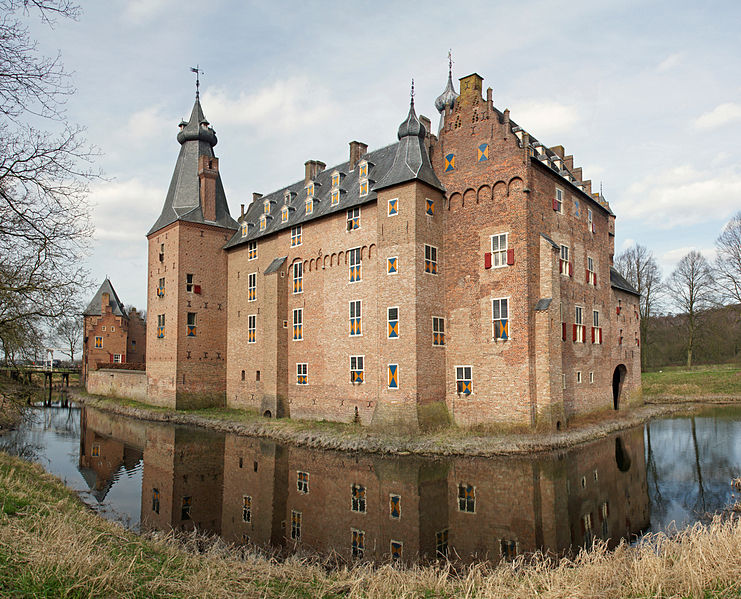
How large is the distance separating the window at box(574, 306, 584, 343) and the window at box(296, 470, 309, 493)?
11.4 meters

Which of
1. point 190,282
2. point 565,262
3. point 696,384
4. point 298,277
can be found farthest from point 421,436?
point 696,384

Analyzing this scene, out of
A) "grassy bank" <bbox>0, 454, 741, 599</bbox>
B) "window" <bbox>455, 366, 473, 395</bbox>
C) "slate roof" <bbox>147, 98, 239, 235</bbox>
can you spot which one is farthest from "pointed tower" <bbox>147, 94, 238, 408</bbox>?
"grassy bank" <bbox>0, 454, 741, 599</bbox>

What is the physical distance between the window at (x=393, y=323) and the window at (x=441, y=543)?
340 inches

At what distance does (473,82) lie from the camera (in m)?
17.8

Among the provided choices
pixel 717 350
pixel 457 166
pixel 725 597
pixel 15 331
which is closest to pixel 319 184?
pixel 457 166

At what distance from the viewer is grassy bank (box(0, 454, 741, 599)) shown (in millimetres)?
4465

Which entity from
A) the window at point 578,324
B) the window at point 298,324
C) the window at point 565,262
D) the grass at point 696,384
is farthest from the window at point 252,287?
the grass at point 696,384

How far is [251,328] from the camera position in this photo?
2478 cm

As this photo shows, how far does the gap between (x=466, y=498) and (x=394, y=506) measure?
1516mm

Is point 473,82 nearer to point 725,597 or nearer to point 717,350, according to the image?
point 725,597

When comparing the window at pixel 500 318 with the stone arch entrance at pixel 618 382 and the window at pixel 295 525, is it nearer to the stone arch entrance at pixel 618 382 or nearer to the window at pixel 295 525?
the window at pixel 295 525

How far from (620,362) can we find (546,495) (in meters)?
14.7

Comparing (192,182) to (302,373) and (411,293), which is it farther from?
(411,293)

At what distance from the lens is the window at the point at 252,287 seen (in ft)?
81.7
